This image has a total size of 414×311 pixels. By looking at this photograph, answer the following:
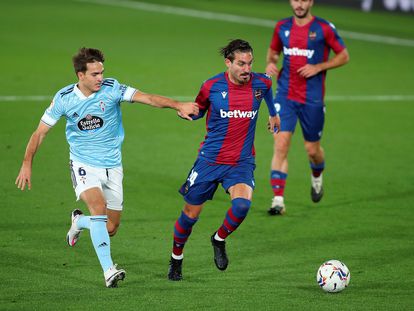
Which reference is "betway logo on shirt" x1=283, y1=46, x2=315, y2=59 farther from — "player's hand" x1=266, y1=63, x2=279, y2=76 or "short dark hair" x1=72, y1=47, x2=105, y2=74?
"short dark hair" x1=72, y1=47, x2=105, y2=74

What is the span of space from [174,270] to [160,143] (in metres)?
6.77

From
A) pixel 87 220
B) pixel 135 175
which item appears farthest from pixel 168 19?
pixel 87 220

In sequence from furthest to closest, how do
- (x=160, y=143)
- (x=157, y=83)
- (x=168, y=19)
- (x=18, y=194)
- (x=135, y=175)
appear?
(x=168, y=19) → (x=157, y=83) → (x=160, y=143) → (x=135, y=175) → (x=18, y=194)

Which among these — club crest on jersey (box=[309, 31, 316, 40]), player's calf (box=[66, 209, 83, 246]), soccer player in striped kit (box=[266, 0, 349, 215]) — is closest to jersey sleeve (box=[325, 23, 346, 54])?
soccer player in striped kit (box=[266, 0, 349, 215])

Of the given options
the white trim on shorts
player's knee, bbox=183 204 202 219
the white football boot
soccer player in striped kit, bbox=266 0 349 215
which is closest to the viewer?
the white football boot

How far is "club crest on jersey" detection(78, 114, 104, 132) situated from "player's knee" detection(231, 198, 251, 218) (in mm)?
1547

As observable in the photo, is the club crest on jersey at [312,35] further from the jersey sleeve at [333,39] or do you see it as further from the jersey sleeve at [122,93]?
the jersey sleeve at [122,93]

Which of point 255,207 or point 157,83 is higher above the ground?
point 255,207

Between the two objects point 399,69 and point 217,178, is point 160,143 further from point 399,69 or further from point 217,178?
point 399,69

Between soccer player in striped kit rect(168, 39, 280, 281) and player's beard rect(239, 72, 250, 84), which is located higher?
player's beard rect(239, 72, 250, 84)

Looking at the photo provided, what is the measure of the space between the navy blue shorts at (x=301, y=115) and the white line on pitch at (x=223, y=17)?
14.6 meters

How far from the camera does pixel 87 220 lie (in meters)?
10.1

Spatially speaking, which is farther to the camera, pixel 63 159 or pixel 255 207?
pixel 63 159

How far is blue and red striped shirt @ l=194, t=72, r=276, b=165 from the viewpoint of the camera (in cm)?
1006
